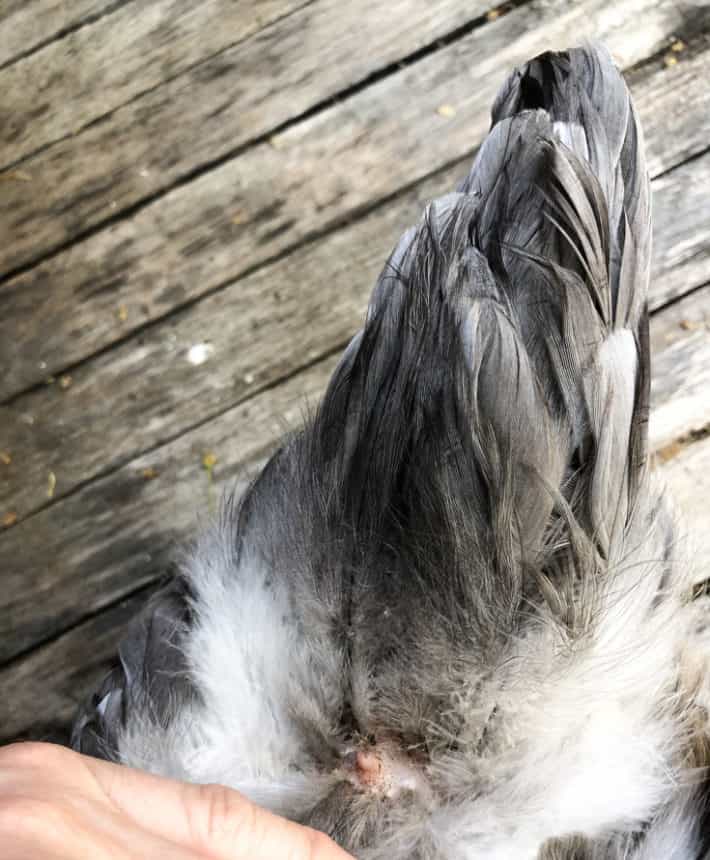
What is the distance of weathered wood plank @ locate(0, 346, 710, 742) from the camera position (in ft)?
4.30

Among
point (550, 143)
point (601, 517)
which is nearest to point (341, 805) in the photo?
point (601, 517)

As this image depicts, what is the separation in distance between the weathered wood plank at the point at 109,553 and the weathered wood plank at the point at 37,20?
690 mm

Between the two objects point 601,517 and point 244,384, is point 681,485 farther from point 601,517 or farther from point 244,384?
point 244,384

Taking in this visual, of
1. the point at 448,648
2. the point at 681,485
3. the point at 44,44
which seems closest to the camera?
the point at 448,648

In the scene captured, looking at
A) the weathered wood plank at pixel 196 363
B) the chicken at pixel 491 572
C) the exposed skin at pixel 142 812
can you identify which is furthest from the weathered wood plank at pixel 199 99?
the exposed skin at pixel 142 812

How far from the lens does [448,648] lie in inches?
29.5

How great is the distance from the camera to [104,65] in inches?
54.1

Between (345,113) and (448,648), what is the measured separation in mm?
927

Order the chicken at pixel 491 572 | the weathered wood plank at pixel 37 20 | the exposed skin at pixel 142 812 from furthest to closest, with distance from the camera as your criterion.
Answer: the weathered wood plank at pixel 37 20 → the chicken at pixel 491 572 → the exposed skin at pixel 142 812

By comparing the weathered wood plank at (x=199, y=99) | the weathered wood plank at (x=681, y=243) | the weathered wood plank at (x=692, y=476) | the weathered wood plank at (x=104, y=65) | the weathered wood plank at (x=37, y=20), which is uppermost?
the weathered wood plank at (x=37, y=20)

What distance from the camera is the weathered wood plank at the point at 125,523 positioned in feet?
4.30

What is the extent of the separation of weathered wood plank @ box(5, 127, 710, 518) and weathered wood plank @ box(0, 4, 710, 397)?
0.03 metres

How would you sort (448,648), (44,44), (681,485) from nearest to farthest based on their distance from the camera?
1. (448,648)
2. (681,485)
3. (44,44)

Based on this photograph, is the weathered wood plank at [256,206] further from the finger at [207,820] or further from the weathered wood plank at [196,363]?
the finger at [207,820]
